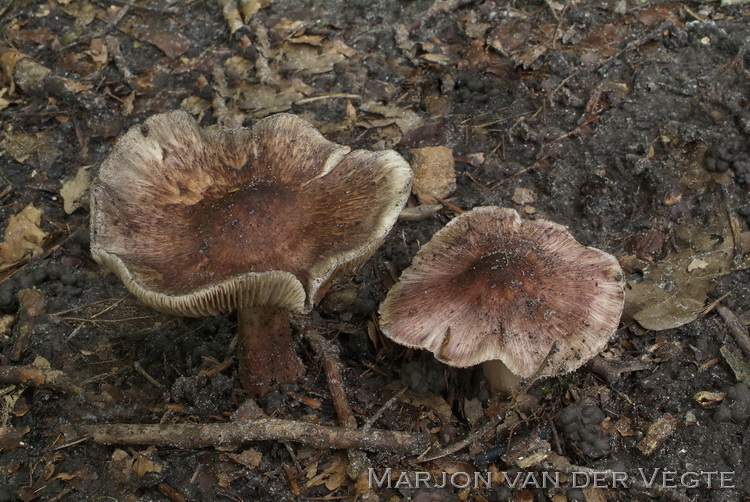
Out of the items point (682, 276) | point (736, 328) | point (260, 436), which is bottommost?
point (736, 328)

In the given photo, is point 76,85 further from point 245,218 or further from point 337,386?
point 337,386

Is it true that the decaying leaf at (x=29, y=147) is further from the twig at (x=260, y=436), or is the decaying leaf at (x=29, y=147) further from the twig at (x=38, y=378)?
the twig at (x=260, y=436)

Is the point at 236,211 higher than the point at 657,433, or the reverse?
the point at 236,211

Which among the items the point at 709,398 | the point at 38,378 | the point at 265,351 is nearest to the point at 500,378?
the point at 709,398

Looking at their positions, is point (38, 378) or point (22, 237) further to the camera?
point (22, 237)

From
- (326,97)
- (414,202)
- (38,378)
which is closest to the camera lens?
(38,378)

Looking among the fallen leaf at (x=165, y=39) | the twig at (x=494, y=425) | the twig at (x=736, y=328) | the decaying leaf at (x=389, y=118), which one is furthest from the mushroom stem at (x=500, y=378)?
the fallen leaf at (x=165, y=39)

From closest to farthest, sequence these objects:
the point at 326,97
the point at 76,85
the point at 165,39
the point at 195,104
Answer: the point at 326,97, the point at 195,104, the point at 76,85, the point at 165,39
